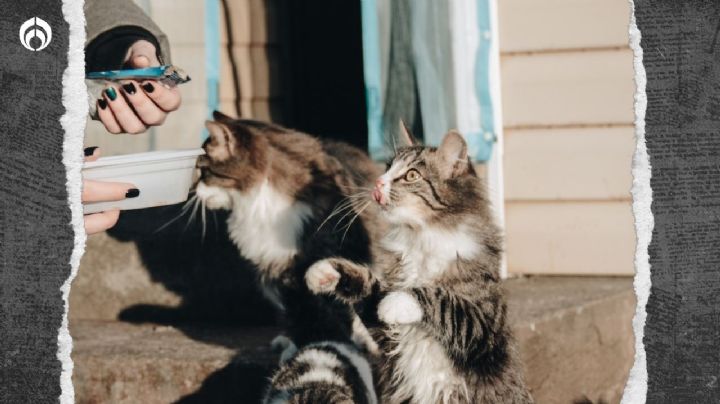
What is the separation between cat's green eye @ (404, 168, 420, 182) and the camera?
11.2ft

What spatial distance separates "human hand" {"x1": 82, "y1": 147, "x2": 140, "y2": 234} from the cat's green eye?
2.79 ft

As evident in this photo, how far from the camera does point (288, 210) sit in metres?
4.30

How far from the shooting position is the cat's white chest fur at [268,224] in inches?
168

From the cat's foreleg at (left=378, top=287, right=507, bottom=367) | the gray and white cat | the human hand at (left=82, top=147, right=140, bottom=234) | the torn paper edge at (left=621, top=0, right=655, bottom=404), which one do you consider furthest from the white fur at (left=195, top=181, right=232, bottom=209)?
the torn paper edge at (left=621, top=0, right=655, bottom=404)

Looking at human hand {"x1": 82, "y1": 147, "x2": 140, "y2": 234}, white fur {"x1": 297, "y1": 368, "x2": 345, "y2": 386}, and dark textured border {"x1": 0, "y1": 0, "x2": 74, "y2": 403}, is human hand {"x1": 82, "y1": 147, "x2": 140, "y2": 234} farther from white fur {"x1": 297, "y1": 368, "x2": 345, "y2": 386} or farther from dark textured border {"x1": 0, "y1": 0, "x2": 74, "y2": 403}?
white fur {"x1": 297, "y1": 368, "x2": 345, "y2": 386}

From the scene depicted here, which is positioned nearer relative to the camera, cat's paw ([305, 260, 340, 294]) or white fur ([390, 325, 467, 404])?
cat's paw ([305, 260, 340, 294])

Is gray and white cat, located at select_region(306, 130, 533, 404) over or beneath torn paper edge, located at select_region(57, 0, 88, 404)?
beneath

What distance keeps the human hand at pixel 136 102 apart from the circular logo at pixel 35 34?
604mm

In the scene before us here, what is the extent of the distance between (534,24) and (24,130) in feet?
10.0

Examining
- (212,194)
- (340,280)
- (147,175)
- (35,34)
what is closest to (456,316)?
(340,280)

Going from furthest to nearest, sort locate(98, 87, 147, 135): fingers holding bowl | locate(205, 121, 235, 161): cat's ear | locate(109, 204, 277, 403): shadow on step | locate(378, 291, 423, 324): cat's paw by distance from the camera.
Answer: locate(109, 204, 277, 403): shadow on step < locate(205, 121, 235, 161): cat's ear < locate(98, 87, 147, 135): fingers holding bowl < locate(378, 291, 423, 324): cat's paw

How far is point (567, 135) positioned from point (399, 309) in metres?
2.38

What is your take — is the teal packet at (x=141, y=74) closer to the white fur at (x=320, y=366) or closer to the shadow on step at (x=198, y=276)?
the white fur at (x=320, y=366)

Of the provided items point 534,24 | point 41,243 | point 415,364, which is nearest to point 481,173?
point 534,24
